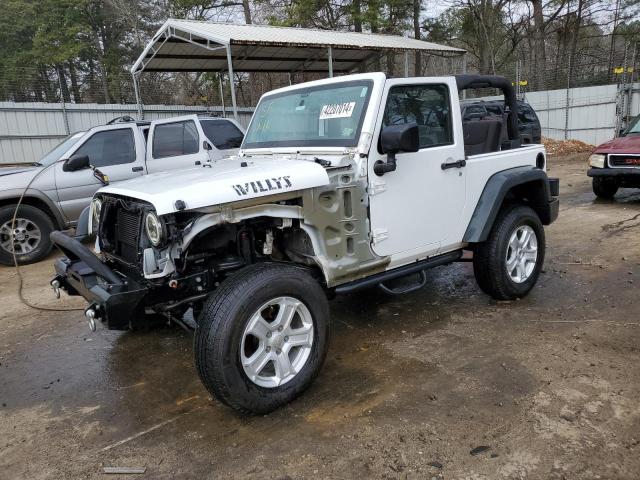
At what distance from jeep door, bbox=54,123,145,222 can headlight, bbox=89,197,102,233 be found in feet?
13.5

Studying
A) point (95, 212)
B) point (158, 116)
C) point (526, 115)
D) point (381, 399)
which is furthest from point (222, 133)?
point (526, 115)

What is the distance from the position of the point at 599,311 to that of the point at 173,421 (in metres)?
3.65

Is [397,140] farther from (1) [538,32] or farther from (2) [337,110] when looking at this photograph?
(1) [538,32]

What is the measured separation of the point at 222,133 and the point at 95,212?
5525 millimetres

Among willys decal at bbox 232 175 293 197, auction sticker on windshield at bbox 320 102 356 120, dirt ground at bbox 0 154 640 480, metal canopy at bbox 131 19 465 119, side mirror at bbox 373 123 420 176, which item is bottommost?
dirt ground at bbox 0 154 640 480

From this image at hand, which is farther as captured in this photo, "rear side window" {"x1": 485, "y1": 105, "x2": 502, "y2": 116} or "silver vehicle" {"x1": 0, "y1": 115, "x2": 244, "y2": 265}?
"rear side window" {"x1": 485, "y1": 105, "x2": 502, "y2": 116}

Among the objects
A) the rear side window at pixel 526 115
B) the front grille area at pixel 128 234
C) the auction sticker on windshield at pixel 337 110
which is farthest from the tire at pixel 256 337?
the rear side window at pixel 526 115

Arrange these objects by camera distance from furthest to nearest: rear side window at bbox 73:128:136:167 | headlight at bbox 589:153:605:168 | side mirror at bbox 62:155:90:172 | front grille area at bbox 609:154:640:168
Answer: headlight at bbox 589:153:605:168, front grille area at bbox 609:154:640:168, rear side window at bbox 73:128:136:167, side mirror at bbox 62:155:90:172

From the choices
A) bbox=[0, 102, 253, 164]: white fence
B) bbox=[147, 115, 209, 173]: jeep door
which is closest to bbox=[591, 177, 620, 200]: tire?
bbox=[147, 115, 209, 173]: jeep door

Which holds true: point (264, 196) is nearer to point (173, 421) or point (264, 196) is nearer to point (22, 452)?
point (173, 421)

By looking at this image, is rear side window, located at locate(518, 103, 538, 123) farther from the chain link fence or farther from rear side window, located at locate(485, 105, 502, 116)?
the chain link fence

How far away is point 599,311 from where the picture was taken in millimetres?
4516

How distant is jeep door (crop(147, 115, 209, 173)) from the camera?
8203 mm

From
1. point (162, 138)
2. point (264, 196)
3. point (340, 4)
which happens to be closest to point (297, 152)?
point (264, 196)
